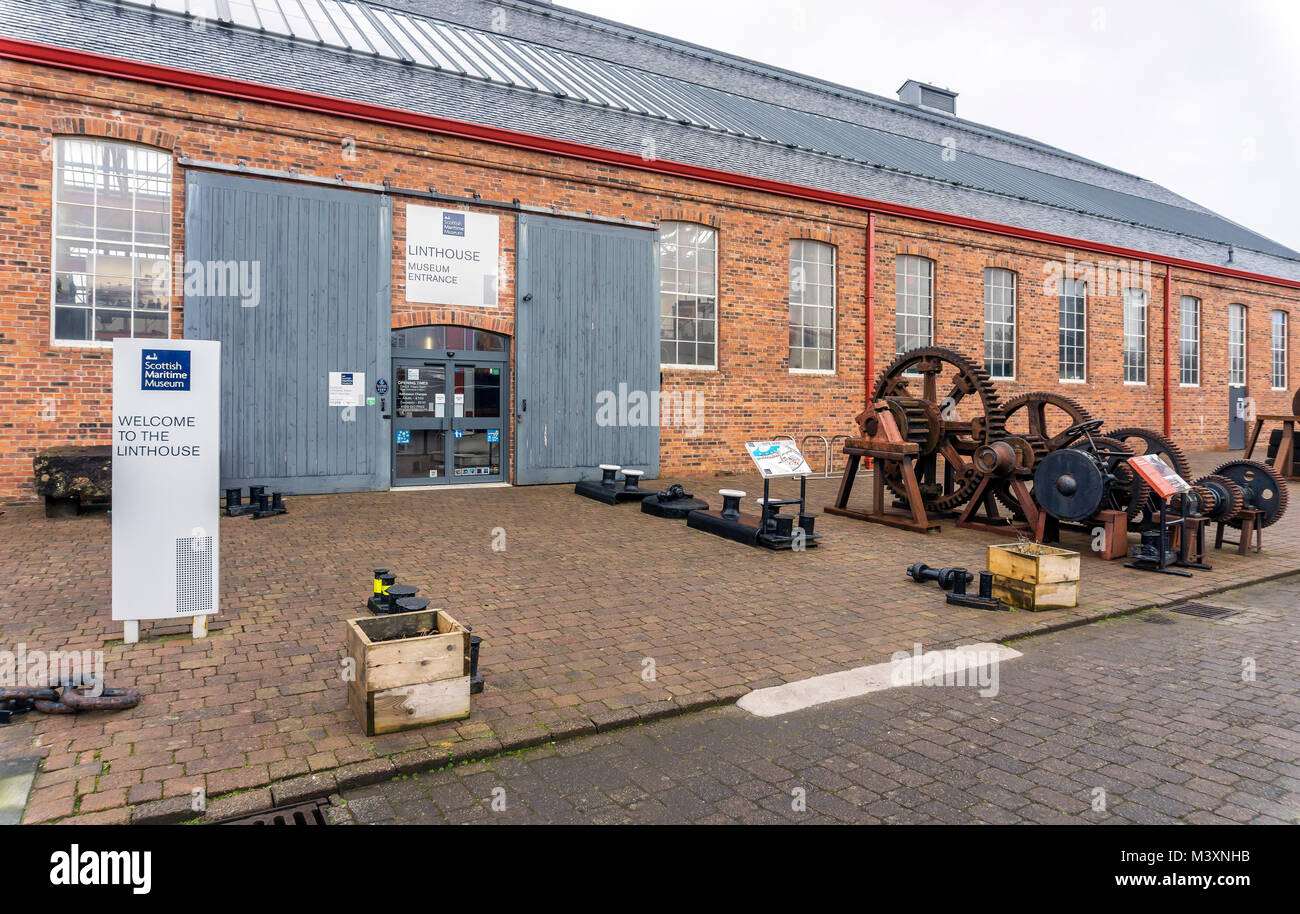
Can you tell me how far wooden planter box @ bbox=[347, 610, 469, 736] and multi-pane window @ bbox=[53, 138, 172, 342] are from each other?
8.84 m

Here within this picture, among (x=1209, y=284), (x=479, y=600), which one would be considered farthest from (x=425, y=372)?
(x=1209, y=284)

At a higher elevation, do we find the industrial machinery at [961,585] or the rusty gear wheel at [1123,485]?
the rusty gear wheel at [1123,485]

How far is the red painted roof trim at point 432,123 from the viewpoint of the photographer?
1023cm

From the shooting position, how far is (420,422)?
1263cm

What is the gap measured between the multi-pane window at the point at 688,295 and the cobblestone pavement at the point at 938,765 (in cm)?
1073

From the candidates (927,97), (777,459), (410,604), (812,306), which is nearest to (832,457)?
(812,306)

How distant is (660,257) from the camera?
577 inches

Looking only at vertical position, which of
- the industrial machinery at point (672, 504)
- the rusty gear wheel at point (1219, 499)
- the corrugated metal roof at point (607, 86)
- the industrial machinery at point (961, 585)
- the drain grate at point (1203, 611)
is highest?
the corrugated metal roof at point (607, 86)

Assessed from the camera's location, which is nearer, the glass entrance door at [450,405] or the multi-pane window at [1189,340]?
the glass entrance door at [450,405]

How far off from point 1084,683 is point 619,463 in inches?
392
